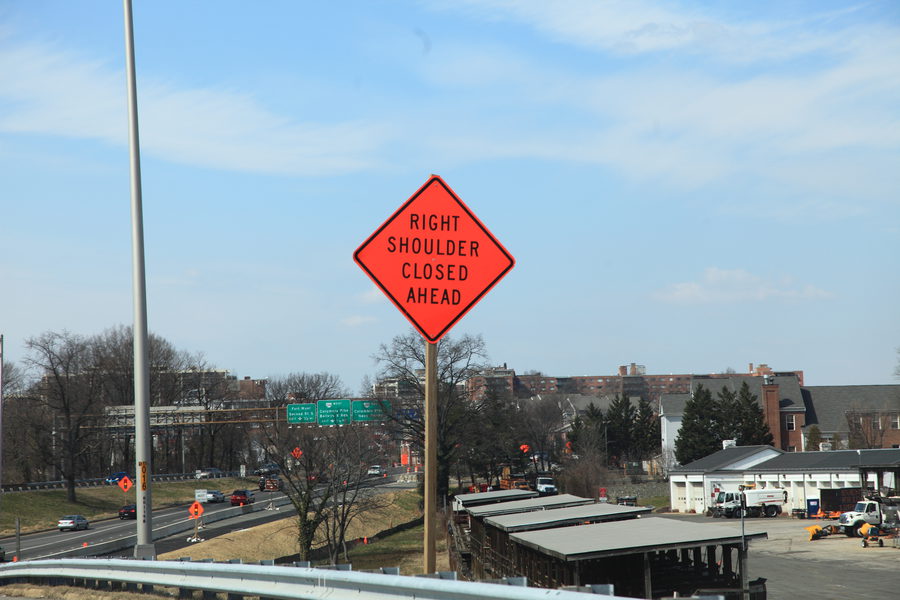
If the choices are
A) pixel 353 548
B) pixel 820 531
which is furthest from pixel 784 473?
pixel 353 548

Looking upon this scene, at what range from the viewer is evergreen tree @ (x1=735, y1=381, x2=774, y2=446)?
319 ft

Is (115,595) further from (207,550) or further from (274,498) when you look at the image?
(274,498)

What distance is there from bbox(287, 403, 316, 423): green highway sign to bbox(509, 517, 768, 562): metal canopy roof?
48.0 metres

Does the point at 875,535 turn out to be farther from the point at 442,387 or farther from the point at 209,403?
the point at 209,403

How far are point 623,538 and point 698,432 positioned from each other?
84.5 meters

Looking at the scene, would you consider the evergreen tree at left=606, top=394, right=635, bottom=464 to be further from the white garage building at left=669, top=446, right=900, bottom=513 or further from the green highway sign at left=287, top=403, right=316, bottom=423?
the green highway sign at left=287, top=403, right=316, bottom=423

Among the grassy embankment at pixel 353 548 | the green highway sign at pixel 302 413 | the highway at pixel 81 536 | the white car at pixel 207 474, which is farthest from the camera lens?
the white car at pixel 207 474

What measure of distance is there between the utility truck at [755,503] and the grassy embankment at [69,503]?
32242mm

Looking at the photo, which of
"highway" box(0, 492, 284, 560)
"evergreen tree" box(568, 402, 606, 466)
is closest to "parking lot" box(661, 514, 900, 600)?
"highway" box(0, 492, 284, 560)

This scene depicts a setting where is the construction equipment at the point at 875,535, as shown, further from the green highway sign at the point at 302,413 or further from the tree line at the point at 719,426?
the tree line at the point at 719,426

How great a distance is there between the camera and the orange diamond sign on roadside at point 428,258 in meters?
7.97

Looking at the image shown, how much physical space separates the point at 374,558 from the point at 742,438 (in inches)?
2196

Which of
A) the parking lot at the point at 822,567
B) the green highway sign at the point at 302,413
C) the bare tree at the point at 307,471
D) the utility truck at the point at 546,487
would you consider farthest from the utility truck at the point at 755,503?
the green highway sign at the point at 302,413

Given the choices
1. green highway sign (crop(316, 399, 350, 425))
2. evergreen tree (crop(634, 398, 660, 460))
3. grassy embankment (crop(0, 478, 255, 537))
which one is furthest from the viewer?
evergreen tree (crop(634, 398, 660, 460))
